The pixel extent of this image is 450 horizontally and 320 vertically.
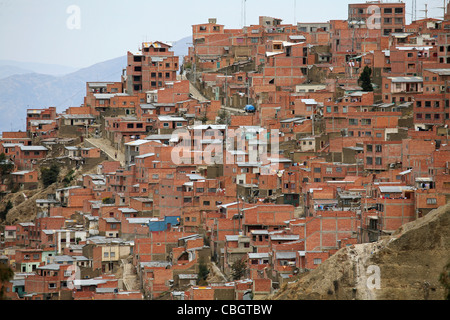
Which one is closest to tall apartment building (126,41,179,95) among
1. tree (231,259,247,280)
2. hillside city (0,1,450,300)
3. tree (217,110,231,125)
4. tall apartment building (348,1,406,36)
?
hillside city (0,1,450,300)

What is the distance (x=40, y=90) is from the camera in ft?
401

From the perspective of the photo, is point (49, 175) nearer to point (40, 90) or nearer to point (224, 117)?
point (224, 117)

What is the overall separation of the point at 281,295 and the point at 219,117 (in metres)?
23.1

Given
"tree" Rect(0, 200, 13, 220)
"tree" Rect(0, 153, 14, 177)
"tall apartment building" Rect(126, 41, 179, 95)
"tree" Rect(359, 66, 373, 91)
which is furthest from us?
"tall apartment building" Rect(126, 41, 179, 95)

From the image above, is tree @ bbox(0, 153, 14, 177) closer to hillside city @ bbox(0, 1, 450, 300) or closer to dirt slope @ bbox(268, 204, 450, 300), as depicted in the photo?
hillside city @ bbox(0, 1, 450, 300)

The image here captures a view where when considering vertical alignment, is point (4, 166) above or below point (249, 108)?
below

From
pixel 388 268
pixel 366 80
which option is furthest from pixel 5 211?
pixel 388 268

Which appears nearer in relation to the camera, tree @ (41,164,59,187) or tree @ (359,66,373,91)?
tree @ (359,66,373,91)

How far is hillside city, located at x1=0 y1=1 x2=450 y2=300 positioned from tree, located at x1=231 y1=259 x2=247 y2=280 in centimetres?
5

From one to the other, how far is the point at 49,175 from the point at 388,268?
85.3 feet

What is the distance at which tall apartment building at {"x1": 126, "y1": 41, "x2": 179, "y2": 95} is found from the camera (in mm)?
59438

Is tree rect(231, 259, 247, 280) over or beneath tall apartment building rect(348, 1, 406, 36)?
beneath
